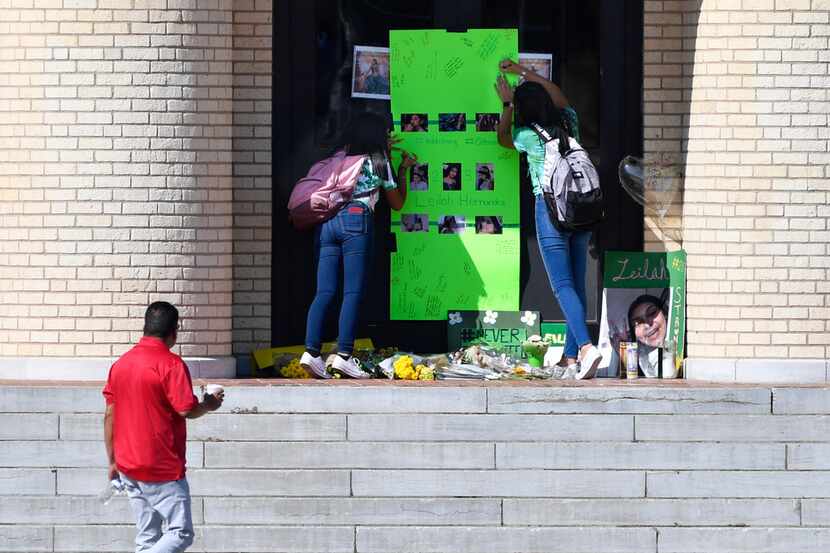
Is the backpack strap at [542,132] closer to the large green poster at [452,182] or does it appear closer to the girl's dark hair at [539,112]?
the girl's dark hair at [539,112]

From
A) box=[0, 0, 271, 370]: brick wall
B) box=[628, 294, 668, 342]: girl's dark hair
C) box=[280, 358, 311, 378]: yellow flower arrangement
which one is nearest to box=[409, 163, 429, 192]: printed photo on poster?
box=[280, 358, 311, 378]: yellow flower arrangement

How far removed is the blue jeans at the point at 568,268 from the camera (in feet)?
35.5

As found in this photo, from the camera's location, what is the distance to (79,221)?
399 inches

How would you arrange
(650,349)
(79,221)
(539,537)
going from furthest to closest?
1. (650,349)
2. (79,221)
3. (539,537)

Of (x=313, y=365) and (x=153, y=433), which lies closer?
(x=153, y=433)

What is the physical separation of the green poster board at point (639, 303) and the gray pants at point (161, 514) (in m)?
4.46

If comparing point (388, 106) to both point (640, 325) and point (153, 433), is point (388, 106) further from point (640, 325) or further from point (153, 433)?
point (153, 433)

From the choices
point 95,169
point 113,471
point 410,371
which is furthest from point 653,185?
point 113,471

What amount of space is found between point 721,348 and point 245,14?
4.02 metres

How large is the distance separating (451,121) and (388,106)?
0.47m

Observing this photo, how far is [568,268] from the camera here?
11.0 meters

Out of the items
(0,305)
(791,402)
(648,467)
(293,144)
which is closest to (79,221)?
(0,305)

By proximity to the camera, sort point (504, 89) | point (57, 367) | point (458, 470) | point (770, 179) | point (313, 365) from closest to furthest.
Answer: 1. point (458, 470)
2. point (57, 367)
3. point (770, 179)
4. point (313, 365)
5. point (504, 89)

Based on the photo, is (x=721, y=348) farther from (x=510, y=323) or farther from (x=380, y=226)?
(x=380, y=226)
